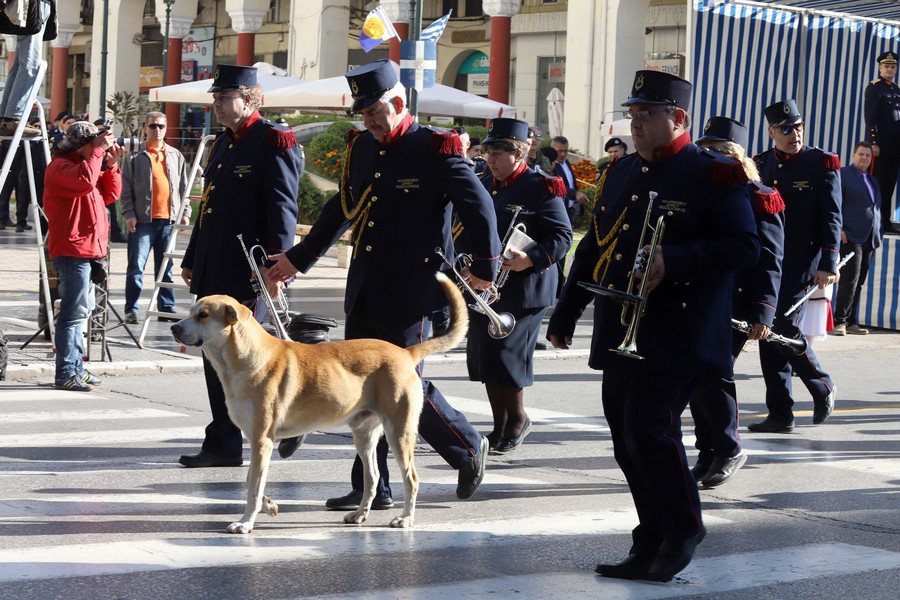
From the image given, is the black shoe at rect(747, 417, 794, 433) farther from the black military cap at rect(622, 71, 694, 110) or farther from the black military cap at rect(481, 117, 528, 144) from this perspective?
the black military cap at rect(622, 71, 694, 110)

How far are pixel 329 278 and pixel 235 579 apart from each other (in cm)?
1592

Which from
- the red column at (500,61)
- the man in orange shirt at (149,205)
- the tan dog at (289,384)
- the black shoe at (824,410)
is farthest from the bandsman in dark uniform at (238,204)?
the red column at (500,61)

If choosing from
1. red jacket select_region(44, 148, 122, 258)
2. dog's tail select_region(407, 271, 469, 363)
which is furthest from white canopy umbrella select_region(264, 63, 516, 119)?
dog's tail select_region(407, 271, 469, 363)

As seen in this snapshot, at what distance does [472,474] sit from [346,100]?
2033 centimetres

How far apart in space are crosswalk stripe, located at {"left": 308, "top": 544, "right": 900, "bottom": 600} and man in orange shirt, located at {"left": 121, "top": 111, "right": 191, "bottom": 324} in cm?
983

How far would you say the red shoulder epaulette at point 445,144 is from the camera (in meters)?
6.86

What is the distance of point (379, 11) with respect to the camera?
21.4 metres

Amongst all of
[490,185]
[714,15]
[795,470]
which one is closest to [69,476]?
[490,185]

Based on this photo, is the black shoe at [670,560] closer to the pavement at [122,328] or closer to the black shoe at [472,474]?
the black shoe at [472,474]

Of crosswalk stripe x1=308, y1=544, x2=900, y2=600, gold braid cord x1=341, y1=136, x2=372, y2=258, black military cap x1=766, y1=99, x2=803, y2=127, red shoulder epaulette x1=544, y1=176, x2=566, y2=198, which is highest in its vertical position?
black military cap x1=766, y1=99, x2=803, y2=127

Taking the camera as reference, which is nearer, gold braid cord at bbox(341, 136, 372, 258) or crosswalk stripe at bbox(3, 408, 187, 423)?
gold braid cord at bbox(341, 136, 372, 258)

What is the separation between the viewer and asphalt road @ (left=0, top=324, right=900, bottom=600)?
18.7 feet

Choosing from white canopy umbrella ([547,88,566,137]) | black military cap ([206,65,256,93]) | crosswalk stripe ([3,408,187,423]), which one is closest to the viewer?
black military cap ([206,65,256,93])

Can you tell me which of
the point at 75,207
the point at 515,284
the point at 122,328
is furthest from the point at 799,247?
the point at 122,328
